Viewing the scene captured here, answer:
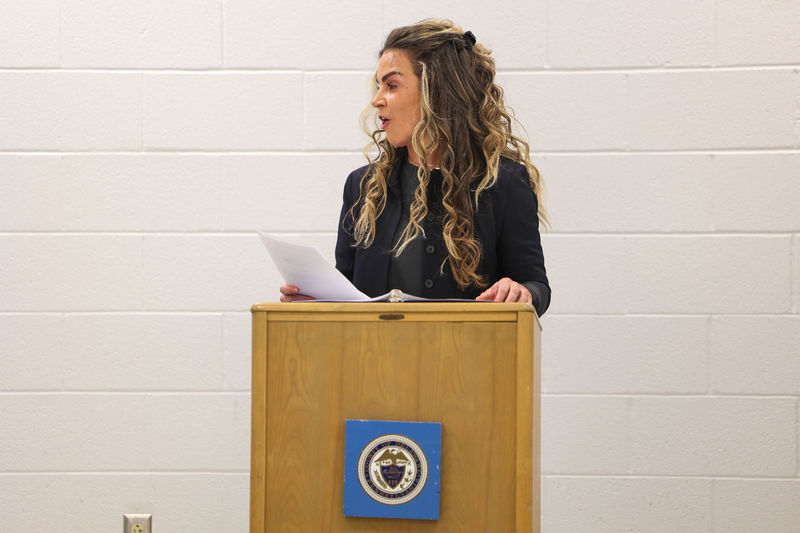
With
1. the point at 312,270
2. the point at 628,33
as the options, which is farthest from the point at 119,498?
the point at 628,33

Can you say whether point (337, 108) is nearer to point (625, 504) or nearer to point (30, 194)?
point (30, 194)

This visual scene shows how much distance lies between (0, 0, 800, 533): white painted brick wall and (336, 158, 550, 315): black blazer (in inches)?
34.9

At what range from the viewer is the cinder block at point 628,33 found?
9.02ft

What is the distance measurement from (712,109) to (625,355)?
803 mm

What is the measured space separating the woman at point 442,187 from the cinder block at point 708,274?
0.88 m

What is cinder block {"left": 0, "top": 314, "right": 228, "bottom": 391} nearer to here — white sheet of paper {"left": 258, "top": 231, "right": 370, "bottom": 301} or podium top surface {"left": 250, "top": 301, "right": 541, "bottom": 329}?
white sheet of paper {"left": 258, "top": 231, "right": 370, "bottom": 301}

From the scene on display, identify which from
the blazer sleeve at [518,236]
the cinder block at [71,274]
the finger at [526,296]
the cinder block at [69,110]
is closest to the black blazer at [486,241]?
the blazer sleeve at [518,236]

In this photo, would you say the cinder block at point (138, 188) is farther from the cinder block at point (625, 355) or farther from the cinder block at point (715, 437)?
the cinder block at point (715, 437)

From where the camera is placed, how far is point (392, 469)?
4.22ft

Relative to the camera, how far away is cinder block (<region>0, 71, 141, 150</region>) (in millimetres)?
2836

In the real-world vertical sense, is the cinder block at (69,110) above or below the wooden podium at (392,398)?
above

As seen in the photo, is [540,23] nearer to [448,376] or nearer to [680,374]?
[680,374]

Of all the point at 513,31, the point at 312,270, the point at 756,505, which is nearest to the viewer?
the point at 312,270

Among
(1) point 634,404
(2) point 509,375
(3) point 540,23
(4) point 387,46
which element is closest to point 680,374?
(1) point 634,404
